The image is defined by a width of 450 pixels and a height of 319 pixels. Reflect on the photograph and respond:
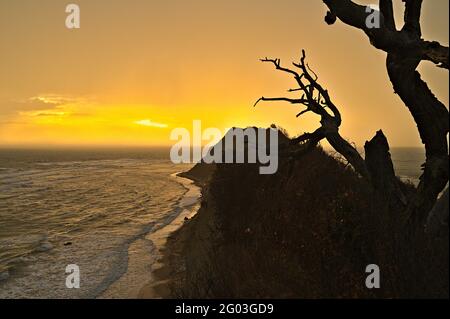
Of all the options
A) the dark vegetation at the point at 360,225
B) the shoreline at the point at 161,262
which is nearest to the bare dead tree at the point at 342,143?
the dark vegetation at the point at 360,225

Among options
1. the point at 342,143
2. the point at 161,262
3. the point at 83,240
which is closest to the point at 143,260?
the point at 161,262

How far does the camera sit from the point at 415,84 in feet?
28.0

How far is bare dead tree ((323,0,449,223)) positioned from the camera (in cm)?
807

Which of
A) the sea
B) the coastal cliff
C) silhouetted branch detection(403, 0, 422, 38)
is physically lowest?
the sea

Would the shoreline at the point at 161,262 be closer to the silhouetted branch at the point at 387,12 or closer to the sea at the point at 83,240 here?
the sea at the point at 83,240

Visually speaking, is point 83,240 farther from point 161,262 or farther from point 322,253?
point 322,253

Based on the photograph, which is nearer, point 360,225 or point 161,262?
point 360,225

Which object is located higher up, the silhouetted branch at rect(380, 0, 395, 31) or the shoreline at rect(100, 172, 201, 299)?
the silhouetted branch at rect(380, 0, 395, 31)

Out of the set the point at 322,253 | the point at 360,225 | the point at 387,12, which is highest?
the point at 387,12

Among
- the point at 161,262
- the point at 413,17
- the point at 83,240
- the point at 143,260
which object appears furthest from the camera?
the point at 83,240

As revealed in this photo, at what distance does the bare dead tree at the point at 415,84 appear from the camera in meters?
8.07

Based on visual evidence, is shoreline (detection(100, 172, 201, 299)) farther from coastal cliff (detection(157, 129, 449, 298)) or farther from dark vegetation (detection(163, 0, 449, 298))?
dark vegetation (detection(163, 0, 449, 298))

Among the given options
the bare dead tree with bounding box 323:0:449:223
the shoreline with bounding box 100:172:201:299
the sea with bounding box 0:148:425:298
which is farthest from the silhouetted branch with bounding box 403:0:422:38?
the sea with bounding box 0:148:425:298
